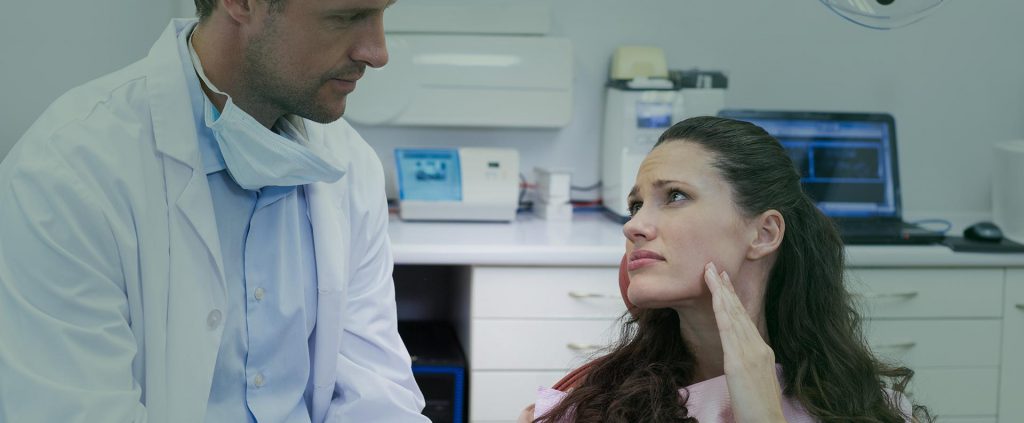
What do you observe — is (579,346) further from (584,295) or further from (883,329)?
(883,329)

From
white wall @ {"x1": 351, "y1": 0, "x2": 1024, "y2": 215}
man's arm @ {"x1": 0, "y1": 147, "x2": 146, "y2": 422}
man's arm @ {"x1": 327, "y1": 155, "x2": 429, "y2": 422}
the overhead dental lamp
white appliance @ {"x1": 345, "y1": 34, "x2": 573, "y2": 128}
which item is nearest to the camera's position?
man's arm @ {"x1": 0, "y1": 147, "x2": 146, "y2": 422}

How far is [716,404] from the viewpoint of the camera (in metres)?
1.44

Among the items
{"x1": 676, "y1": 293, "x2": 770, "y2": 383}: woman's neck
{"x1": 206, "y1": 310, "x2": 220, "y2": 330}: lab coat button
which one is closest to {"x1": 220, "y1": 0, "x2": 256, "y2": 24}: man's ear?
{"x1": 206, "y1": 310, "x2": 220, "y2": 330}: lab coat button

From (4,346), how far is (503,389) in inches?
54.7

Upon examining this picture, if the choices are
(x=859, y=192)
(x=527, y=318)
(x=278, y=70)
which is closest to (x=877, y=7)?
(x=278, y=70)

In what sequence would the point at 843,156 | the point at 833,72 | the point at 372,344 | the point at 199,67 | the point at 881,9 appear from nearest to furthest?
the point at 881,9, the point at 199,67, the point at 372,344, the point at 843,156, the point at 833,72

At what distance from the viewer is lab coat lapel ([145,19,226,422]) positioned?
1.38 meters

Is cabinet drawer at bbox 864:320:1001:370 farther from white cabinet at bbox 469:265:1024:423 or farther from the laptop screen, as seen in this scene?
the laptop screen

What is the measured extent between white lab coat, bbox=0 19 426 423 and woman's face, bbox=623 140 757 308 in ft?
1.53

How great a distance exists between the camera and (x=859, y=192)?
2.80 meters

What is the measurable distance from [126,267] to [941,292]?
2.01 meters

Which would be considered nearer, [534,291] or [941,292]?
[534,291]

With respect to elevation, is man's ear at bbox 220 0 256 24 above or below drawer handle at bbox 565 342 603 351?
above

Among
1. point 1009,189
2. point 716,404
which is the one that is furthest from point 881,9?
point 1009,189
